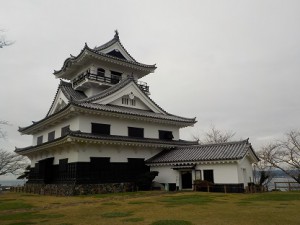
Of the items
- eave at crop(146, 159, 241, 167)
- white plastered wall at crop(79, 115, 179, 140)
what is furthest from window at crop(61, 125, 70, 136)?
eave at crop(146, 159, 241, 167)

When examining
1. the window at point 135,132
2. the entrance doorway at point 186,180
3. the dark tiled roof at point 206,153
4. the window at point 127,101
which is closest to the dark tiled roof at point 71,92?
the window at point 127,101

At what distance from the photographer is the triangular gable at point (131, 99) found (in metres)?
27.4

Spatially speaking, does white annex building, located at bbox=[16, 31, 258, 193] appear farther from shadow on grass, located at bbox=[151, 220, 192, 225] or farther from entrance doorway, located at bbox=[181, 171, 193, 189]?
shadow on grass, located at bbox=[151, 220, 192, 225]

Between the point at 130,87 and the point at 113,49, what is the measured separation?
7298 mm

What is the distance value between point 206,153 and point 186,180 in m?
3.52

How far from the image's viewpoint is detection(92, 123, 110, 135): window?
972 inches

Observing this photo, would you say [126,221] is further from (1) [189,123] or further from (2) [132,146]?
(1) [189,123]

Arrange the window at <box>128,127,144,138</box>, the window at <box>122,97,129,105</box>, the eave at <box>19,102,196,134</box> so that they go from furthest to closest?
the window at <box>122,97,129,105</box> → the window at <box>128,127,144,138</box> → the eave at <box>19,102,196,134</box>

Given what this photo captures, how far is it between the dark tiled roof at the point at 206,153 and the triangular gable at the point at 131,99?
18.4ft

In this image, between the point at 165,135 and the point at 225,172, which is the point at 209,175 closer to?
the point at 225,172

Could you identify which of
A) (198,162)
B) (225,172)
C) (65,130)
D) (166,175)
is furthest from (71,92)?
(225,172)

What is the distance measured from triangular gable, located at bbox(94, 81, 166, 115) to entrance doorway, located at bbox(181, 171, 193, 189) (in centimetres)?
882

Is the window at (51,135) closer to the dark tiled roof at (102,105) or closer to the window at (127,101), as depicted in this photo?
the dark tiled roof at (102,105)

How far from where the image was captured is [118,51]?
33.9 metres
